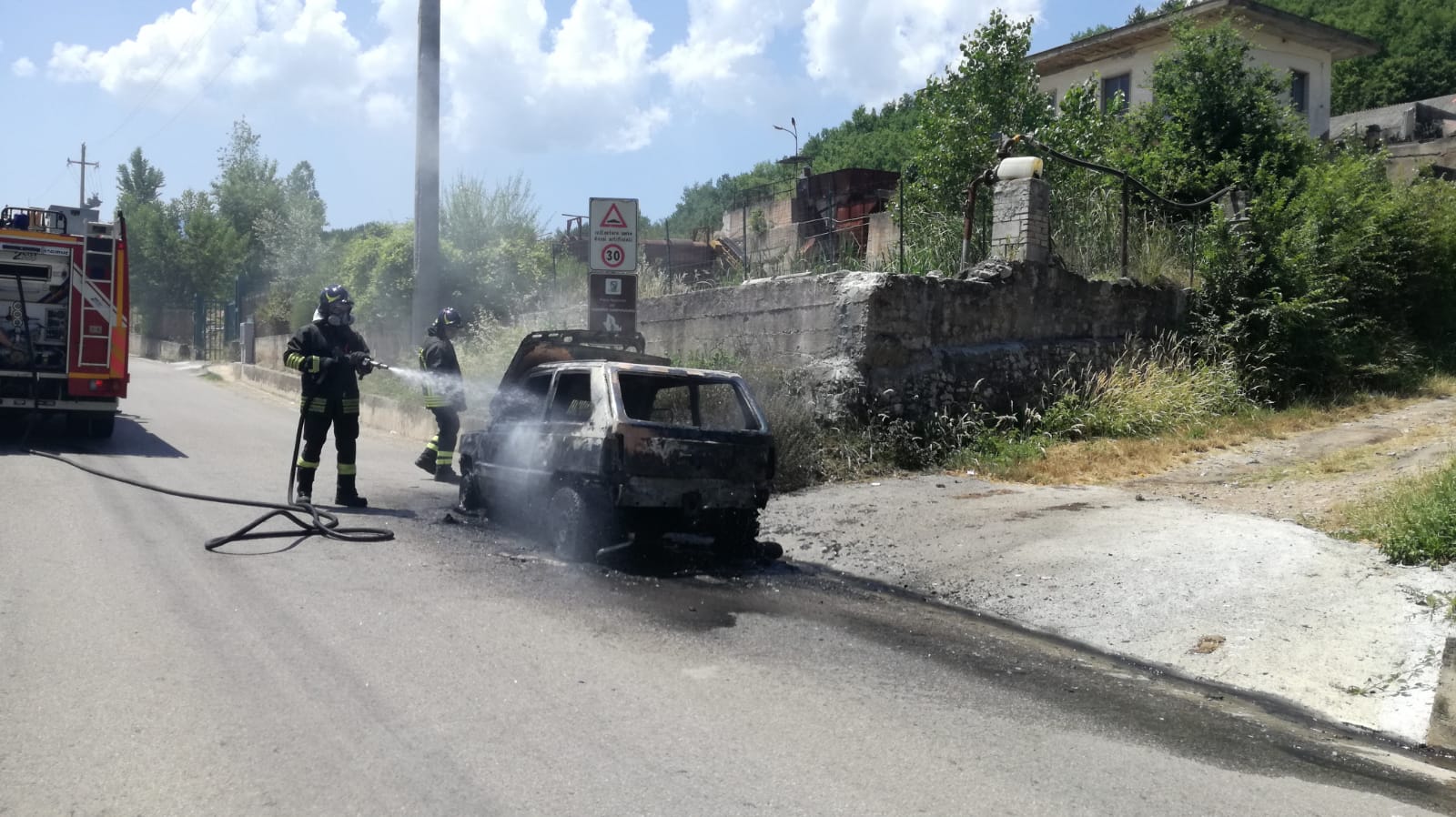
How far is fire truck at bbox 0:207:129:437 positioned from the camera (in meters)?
13.0

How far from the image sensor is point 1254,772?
4727 millimetres

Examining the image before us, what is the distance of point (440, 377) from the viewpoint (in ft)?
38.8

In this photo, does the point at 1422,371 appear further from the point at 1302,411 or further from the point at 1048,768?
the point at 1048,768

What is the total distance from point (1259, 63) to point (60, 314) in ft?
94.5

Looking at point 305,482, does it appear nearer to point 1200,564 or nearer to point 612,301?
point 612,301

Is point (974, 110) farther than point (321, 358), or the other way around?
point (974, 110)

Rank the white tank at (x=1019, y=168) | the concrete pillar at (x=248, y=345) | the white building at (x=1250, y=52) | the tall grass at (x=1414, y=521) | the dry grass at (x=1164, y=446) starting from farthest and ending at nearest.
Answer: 1. the concrete pillar at (x=248, y=345)
2. the white building at (x=1250, y=52)
3. the white tank at (x=1019, y=168)
4. the dry grass at (x=1164, y=446)
5. the tall grass at (x=1414, y=521)

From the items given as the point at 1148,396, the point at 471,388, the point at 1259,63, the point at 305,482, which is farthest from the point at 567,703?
the point at 1259,63

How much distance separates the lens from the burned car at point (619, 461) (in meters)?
7.85

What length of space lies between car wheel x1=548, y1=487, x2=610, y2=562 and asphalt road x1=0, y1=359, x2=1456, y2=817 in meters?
0.16

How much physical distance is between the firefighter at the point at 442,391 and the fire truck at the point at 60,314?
152 inches

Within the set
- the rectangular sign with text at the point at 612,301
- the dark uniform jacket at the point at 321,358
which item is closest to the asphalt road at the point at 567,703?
the dark uniform jacket at the point at 321,358

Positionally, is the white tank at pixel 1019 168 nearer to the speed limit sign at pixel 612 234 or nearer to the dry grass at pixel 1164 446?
the dry grass at pixel 1164 446

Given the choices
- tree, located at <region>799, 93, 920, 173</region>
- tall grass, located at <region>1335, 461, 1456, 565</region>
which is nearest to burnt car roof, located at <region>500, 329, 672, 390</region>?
tall grass, located at <region>1335, 461, 1456, 565</region>
